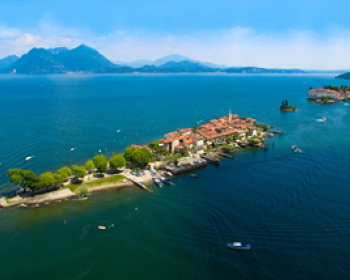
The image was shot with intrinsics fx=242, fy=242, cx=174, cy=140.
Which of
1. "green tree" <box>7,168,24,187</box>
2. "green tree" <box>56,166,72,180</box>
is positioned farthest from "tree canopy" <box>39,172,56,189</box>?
"green tree" <box>7,168,24,187</box>

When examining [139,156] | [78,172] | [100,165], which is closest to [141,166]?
[139,156]

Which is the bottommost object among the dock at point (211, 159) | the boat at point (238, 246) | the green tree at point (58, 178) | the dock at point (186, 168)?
the boat at point (238, 246)

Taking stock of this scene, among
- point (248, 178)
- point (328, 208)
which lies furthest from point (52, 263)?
point (328, 208)

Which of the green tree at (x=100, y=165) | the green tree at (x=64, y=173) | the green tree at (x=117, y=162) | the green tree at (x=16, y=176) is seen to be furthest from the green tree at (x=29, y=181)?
the green tree at (x=117, y=162)

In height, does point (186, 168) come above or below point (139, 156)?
below

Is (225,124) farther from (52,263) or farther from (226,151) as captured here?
(52,263)

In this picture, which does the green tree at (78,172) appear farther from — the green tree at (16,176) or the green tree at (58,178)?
the green tree at (16,176)

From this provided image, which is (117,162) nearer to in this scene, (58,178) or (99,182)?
(99,182)

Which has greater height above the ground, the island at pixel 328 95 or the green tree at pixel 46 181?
the island at pixel 328 95

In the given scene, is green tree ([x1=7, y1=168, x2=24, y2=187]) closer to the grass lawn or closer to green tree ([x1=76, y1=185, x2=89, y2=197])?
the grass lawn
